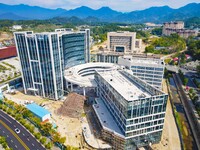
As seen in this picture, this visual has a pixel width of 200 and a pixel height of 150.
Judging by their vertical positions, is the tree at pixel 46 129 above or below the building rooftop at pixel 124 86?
below

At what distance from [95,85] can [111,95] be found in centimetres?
2099

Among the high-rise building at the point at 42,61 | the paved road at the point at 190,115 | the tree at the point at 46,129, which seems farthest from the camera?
the high-rise building at the point at 42,61

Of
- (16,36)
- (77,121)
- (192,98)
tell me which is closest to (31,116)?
(77,121)

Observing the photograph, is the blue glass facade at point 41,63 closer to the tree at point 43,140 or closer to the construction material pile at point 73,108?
the construction material pile at point 73,108

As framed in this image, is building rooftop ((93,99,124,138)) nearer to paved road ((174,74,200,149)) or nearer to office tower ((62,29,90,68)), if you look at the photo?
paved road ((174,74,200,149))

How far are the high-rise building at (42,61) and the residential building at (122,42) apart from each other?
63.3 meters

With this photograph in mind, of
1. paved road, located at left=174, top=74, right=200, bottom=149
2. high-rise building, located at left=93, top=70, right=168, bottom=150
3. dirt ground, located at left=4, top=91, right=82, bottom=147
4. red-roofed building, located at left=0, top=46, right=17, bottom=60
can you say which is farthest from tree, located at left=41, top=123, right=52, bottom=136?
red-roofed building, located at left=0, top=46, right=17, bottom=60

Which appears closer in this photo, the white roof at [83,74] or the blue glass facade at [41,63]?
the blue glass facade at [41,63]

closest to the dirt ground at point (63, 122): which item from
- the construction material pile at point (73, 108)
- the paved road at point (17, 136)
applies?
the construction material pile at point (73, 108)

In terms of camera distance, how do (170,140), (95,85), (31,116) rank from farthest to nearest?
(95,85)
(31,116)
(170,140)

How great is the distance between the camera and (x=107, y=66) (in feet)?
343

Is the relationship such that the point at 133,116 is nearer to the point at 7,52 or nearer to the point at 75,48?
the point at 75,48

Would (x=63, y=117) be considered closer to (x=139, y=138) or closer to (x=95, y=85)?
(x=95, y=85)

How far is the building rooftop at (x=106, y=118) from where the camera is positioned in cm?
5600
